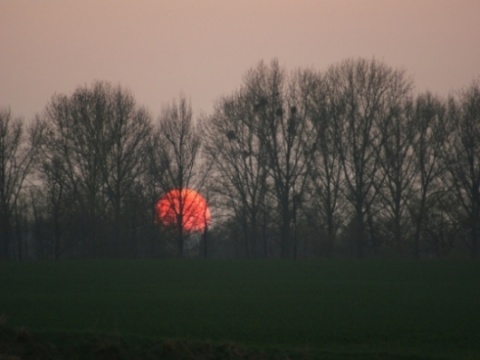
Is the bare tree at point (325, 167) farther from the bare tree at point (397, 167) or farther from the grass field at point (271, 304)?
the grass field at point (271, 304)

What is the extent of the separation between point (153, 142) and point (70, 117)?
7.85 metres

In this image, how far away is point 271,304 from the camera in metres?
32.6

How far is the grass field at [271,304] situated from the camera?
22594 millimetres

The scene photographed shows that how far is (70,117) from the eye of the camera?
76312mm

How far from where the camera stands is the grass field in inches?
890

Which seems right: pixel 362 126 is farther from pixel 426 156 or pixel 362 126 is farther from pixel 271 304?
pixel 271 304

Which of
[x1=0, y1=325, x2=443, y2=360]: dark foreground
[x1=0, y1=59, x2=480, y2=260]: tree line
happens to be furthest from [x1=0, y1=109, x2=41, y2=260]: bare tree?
[x1=0, y1=325, x2=443, y2=360]: dark foreground

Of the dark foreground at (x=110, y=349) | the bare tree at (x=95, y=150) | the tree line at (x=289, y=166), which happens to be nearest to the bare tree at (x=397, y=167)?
the tree line at (x=289, y=166)

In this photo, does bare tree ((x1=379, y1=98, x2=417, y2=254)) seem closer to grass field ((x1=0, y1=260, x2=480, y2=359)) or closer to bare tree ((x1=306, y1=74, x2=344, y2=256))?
bare tree ((x1=306, y1=74, x2=344, y2=256))

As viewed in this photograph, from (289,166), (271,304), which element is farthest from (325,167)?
(271,304)

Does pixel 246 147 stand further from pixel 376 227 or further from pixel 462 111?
pixel 462 111

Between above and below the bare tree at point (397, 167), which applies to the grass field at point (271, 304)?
below

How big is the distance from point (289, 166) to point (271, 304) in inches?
1614

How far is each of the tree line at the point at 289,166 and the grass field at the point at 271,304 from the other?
61.2ft
